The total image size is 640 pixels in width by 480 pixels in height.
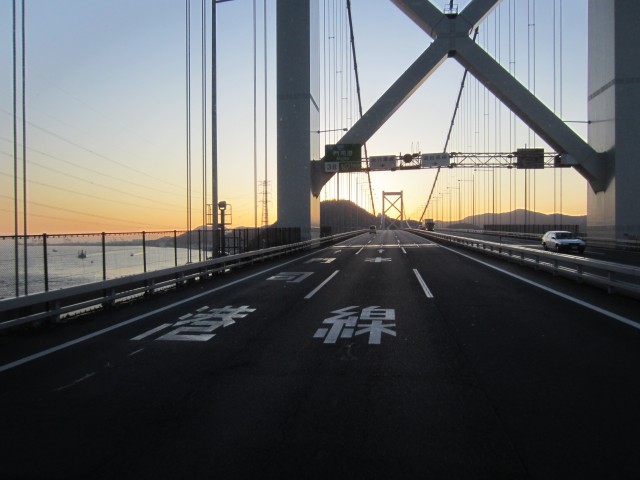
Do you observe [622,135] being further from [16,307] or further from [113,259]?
[16,307]

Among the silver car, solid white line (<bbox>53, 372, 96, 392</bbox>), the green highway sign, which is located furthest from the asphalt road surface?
the green highway sign

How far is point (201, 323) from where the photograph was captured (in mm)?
8727

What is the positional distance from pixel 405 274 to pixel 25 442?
1433 cm

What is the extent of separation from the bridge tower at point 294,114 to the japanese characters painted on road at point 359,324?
30159 millimetres

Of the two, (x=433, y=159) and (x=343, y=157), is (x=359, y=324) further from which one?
(x=433, y=159)

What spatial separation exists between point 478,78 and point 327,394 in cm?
4338

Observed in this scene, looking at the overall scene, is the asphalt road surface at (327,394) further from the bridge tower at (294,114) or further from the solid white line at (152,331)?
the bridge tower at (294,114)

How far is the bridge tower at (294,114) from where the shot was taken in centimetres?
4031

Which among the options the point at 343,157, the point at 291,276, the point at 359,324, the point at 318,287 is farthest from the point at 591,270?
the point at 343,157

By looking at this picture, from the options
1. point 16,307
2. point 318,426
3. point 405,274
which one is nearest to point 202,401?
point 318,426

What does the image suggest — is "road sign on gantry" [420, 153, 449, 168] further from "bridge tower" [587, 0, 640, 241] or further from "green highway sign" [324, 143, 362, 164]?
"bridge tower" [587, 0, 640, 241]

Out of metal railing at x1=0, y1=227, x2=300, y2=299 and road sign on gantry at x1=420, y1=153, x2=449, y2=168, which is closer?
metal railing at x1=0, y1=227, x2=300, y2=299

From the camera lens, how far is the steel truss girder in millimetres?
40750

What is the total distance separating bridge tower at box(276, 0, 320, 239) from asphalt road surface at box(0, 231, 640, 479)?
3086cm
